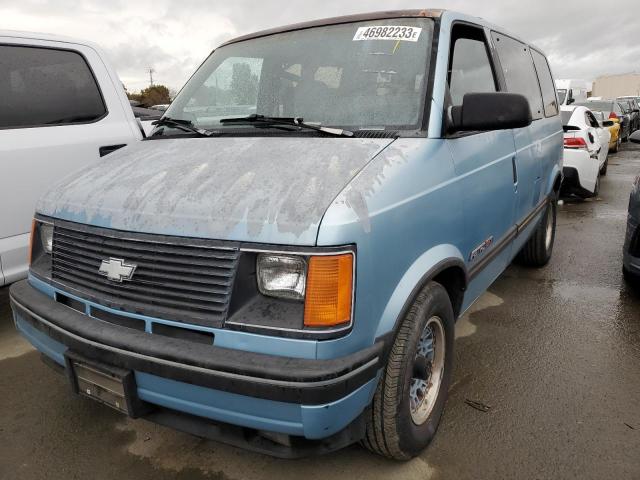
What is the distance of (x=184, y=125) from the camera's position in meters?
2.89

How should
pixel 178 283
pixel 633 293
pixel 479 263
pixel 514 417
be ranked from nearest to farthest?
pixel 178 283, pixel 514 417, pixel 479 263, pixel 633 293

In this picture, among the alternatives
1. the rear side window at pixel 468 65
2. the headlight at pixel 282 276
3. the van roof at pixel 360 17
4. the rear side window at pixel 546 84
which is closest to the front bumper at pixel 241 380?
the headlight at pixel 282 276

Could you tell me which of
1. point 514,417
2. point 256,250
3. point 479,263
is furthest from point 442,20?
point 514,417

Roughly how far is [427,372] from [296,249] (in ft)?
3.53

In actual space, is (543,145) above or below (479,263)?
above

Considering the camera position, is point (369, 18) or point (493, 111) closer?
point (493, 111)

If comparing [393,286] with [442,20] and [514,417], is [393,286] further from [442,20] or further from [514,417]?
[442,20]

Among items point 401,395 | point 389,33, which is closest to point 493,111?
point 389,33

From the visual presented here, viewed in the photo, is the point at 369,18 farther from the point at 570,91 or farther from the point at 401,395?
the point at 570,91

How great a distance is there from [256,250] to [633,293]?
3.97 m

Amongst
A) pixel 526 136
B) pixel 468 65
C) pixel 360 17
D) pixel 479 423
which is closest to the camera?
pixel 479 423

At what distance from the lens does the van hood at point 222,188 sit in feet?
5.85

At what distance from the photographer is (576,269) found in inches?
199

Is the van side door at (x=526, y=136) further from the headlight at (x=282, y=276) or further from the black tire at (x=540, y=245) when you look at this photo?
the headlight at (x=282, y=276)
